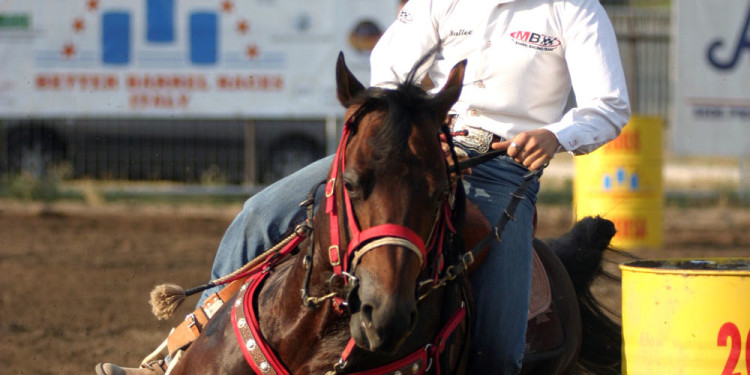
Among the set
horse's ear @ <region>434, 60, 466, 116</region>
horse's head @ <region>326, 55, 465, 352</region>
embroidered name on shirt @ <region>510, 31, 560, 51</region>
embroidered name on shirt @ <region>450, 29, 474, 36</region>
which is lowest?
horse's head @ <region>326, 55, 465, 352</region>

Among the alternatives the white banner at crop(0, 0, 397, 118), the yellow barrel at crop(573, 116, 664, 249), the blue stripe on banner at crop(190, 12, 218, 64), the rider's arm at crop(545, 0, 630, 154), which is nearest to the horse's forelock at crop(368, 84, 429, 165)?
the rider's arm at crop(545, 0, 630, 154)

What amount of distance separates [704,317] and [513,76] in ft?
Answer: 3.47

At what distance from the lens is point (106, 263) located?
9289 millimetres

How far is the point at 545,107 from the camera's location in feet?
11.2

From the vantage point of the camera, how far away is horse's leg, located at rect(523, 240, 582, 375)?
3529 millimetres

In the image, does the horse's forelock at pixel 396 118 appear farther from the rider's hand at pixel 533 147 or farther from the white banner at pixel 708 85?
the white banner at pixel 708 85

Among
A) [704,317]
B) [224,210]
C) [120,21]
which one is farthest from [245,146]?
[704,317]

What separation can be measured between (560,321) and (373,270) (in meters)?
1.53

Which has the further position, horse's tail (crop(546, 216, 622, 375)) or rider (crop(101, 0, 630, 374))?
horse's tail (crop(546, 216, 622, 375))

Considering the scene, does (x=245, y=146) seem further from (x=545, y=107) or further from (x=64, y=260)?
(x=545, y=107)

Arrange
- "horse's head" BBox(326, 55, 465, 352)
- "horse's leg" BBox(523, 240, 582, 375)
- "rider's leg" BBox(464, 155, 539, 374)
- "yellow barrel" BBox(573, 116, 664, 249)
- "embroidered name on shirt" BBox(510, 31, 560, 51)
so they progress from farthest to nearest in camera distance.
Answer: "yellow barrel" BBox(573, 116, 664, 249) < "horse's leg" BBox(523, 240, 582, 375) < "embroidered name on shirt" BBox(510, 31, 560, 51) < "rider's leg" BBox(464, 155, 539, 374) < "horse's head" BBox(326, 55, 465, 352)

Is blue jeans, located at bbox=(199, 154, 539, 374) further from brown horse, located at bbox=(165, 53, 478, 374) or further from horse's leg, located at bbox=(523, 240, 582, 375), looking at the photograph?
horse's leg, located at bbox=(523, 240, 582, 375)

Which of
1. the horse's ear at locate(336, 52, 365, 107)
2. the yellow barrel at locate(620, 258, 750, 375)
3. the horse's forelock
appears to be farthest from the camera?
the yellow barrel at locate(620, 258, 750, 375)

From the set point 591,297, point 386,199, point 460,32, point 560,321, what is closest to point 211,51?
point 591,297
